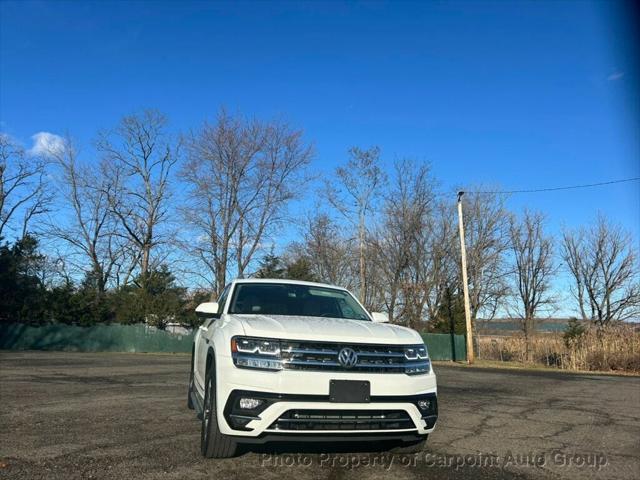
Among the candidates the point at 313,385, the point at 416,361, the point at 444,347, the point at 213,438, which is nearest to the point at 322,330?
the point at 313,385

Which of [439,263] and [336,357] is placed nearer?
[336,357]

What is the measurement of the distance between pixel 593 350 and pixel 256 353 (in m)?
25.3

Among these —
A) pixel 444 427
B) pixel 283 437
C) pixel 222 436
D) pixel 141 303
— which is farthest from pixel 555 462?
pixel 141 303

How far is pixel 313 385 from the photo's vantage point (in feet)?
14.8

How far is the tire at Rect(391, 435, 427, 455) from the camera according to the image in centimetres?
521

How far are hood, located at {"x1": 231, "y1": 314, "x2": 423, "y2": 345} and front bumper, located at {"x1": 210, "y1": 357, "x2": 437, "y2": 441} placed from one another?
12.1 inches

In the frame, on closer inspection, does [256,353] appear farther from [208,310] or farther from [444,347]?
[444,347]

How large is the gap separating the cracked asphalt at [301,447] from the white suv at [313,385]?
1.19 ft

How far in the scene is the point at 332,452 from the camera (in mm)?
5516

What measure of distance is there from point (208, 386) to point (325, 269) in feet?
117

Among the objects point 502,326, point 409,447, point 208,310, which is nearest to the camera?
point 409,447

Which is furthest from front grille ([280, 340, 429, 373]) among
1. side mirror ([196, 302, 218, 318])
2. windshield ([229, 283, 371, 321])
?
side mirror ([196, 302, 218, 318])

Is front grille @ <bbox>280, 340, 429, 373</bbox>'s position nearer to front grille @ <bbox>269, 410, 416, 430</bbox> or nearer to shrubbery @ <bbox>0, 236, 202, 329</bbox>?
front grille @ <bbox>269, 410, 416, 430</bbox>

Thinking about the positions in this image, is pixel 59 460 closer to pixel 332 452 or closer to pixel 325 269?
pixel 332 452
